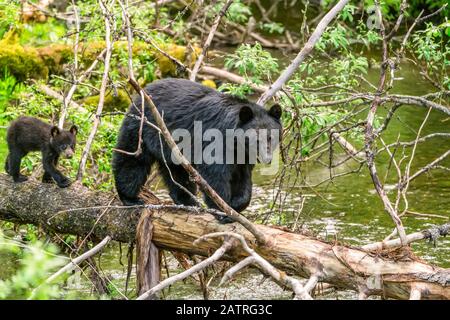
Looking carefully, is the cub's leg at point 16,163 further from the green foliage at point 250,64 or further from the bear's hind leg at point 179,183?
the green foliage at point 250,64

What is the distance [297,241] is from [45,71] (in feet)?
28.6

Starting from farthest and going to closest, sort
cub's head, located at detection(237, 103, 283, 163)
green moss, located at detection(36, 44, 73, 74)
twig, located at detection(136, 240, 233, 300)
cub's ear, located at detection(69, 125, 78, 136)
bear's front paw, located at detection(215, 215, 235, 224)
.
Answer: green moss, located at detection(36, 44, 73, 74) < cub's ear, located at detection(69, 125, 78, 136) < cub's head, located at detection(237, 103, 283, 163) < bear's front paw, located at detection(215, 215, 235, 224) < twig, located at detection(136, 240, 233, 300)

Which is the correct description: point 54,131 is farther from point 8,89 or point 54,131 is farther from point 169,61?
point 169,61

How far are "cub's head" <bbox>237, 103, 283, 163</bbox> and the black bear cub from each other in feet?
6.70

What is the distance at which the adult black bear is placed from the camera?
6.91 meters

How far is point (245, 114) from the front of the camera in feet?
22.4

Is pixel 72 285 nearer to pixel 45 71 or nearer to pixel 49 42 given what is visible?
pixel 45 71

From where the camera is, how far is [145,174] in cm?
741

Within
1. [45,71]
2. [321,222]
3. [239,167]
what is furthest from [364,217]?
[45,71]

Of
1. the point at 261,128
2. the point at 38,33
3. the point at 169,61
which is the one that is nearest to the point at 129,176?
the point at 261,128

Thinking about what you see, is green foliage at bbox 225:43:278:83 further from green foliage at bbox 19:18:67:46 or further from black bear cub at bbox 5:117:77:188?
green foliage at bbox 19:18:67:46

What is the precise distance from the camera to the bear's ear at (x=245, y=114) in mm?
6773

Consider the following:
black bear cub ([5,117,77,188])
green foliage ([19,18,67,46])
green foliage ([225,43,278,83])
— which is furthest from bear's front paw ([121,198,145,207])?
green foliage ([19,18,67,46])

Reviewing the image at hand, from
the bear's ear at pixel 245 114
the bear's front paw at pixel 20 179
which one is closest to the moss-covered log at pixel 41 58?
the bear's front paw at pixel 20 179
